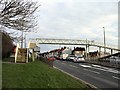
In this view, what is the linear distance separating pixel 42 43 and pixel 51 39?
174 inches

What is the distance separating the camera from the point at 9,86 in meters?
11.9

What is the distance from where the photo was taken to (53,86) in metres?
13.7

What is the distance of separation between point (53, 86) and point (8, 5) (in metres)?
6.00

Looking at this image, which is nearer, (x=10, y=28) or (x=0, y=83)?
(x=0, y=83)

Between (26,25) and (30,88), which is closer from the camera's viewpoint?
(30,88)

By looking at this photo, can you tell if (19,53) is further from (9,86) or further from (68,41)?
(68,41)

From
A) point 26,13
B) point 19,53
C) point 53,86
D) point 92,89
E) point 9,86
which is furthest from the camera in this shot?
point 19,53

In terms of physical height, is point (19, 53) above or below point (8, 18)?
below

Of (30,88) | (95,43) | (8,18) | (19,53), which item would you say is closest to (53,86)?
(30,88)

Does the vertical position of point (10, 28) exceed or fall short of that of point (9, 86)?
it exceeds it

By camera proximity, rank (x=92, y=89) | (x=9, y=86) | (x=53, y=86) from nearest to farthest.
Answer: (x=9, y=86) < (x=53, y=86) < (x=92, y=89)

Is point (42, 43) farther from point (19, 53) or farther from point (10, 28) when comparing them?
point (10, 28)

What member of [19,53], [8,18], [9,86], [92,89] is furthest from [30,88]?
[19,53]

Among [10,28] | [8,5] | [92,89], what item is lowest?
[92,89]
